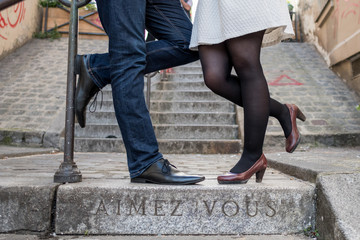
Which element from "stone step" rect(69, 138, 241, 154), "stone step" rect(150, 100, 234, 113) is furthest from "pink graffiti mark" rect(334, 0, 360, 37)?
"stone step" rect(69, 138, 241, 154)

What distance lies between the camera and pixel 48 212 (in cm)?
151

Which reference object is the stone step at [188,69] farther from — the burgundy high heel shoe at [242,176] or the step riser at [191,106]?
the burgundy high heel shoe at [242,176]

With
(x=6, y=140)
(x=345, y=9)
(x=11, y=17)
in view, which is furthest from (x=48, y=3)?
(x=345, y=9)

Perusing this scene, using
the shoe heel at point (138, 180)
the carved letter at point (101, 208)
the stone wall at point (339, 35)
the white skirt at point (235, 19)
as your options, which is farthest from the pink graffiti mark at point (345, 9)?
the carved letter at point (101, 208)

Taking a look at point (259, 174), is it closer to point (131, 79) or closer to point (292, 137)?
point (292, 137)

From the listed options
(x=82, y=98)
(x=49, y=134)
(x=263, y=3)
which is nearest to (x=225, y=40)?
(x=263, y=3)

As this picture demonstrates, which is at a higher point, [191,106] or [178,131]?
[191,106]

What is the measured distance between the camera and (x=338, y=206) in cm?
135

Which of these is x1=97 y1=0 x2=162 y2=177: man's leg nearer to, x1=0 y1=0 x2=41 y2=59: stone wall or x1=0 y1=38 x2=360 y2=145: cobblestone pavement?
x1=0 y1=38 x2=360 y2=145: cobblestone pavement

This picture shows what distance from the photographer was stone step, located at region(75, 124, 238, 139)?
4539 millimetres

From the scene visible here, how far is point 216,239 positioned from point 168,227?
0.22 meters

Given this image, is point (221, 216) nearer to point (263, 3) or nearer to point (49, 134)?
point (263, 3)

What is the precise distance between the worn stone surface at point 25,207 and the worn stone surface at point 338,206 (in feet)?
3.89

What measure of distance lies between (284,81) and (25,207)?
547cm
